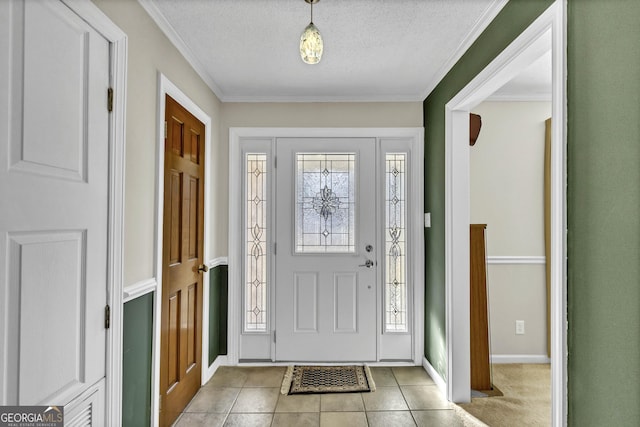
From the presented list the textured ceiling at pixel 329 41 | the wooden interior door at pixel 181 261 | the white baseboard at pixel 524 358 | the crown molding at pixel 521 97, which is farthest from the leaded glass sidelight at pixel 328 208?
the white baseboard at pixel 524 358

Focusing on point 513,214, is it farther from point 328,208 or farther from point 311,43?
point 311,43

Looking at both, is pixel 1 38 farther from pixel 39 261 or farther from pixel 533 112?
pixel 533 112

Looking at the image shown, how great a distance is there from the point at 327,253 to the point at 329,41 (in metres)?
1.80

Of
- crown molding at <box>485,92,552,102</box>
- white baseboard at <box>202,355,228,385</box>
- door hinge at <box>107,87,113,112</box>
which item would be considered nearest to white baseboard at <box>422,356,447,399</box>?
white baseboard at <box>202,355,228,385</box>

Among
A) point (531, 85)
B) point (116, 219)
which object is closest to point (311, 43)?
point (116, 219)

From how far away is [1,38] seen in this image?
116 cm

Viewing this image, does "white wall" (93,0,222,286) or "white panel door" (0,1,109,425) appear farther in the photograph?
"white wall" (93,0,222,286)

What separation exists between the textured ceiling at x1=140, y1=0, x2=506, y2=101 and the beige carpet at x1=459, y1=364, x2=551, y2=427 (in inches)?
94.9

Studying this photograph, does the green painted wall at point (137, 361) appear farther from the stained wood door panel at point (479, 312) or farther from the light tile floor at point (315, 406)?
the stained wood door panel at point (479, 312)

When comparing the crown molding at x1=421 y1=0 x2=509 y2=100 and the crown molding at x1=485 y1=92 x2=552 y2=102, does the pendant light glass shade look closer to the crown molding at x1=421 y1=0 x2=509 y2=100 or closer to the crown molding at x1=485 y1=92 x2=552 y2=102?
the crown molding at x1=421 y1=0 x2=509 y2=100

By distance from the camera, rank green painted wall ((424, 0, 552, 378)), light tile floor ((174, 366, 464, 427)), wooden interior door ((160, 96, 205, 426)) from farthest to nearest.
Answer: light tile floor ((174, 366, 464, 427))
wooden interior door ((160, 96, 205, 426))
green painted wall ((424, 0, 552, 378))

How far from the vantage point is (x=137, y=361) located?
6.57ft

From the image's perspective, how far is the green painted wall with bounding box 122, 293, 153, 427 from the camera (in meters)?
1.89

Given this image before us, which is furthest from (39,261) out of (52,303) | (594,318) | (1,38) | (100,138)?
(594,318)
